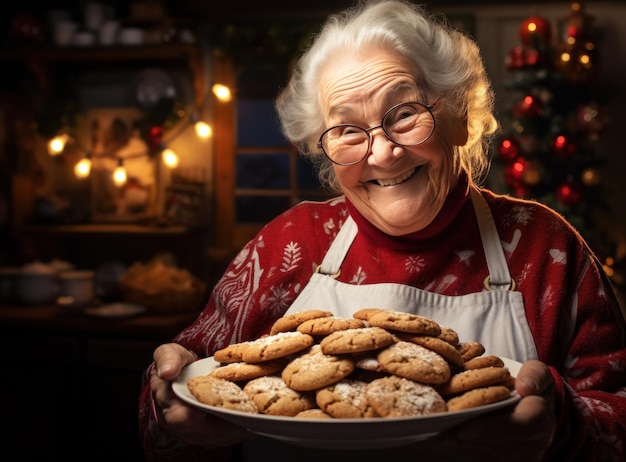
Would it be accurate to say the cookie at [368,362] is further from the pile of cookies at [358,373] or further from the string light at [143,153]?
the string light at [143,153]

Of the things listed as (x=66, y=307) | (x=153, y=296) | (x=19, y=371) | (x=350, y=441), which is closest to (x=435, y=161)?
(x=350, y=441)

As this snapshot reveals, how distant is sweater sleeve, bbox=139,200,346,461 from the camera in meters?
1.63

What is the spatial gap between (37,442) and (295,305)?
9.00ft

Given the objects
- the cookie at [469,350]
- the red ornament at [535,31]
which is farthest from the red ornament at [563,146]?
the cookie at [469,350]

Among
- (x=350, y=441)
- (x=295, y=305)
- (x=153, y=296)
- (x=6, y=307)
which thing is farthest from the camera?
(x=6, y=307)

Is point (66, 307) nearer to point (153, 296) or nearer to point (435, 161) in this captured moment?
point (153, 296)

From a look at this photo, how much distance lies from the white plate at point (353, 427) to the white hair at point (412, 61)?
0.76 metres

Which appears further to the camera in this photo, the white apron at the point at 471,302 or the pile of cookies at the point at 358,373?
the white apron at the point at 471,302

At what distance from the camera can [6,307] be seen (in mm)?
3930

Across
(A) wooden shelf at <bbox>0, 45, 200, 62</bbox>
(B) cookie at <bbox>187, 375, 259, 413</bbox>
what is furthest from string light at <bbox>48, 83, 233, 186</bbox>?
(B) cookie at <bbox>187, 375, 259, 413</bbox>

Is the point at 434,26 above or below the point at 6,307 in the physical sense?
above

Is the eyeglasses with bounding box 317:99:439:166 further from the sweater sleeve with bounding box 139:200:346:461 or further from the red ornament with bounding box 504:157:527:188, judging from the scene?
the red ornament with bounding box 504:157:527:188

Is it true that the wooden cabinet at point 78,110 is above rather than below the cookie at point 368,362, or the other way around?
above

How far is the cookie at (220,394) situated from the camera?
1.04 m
